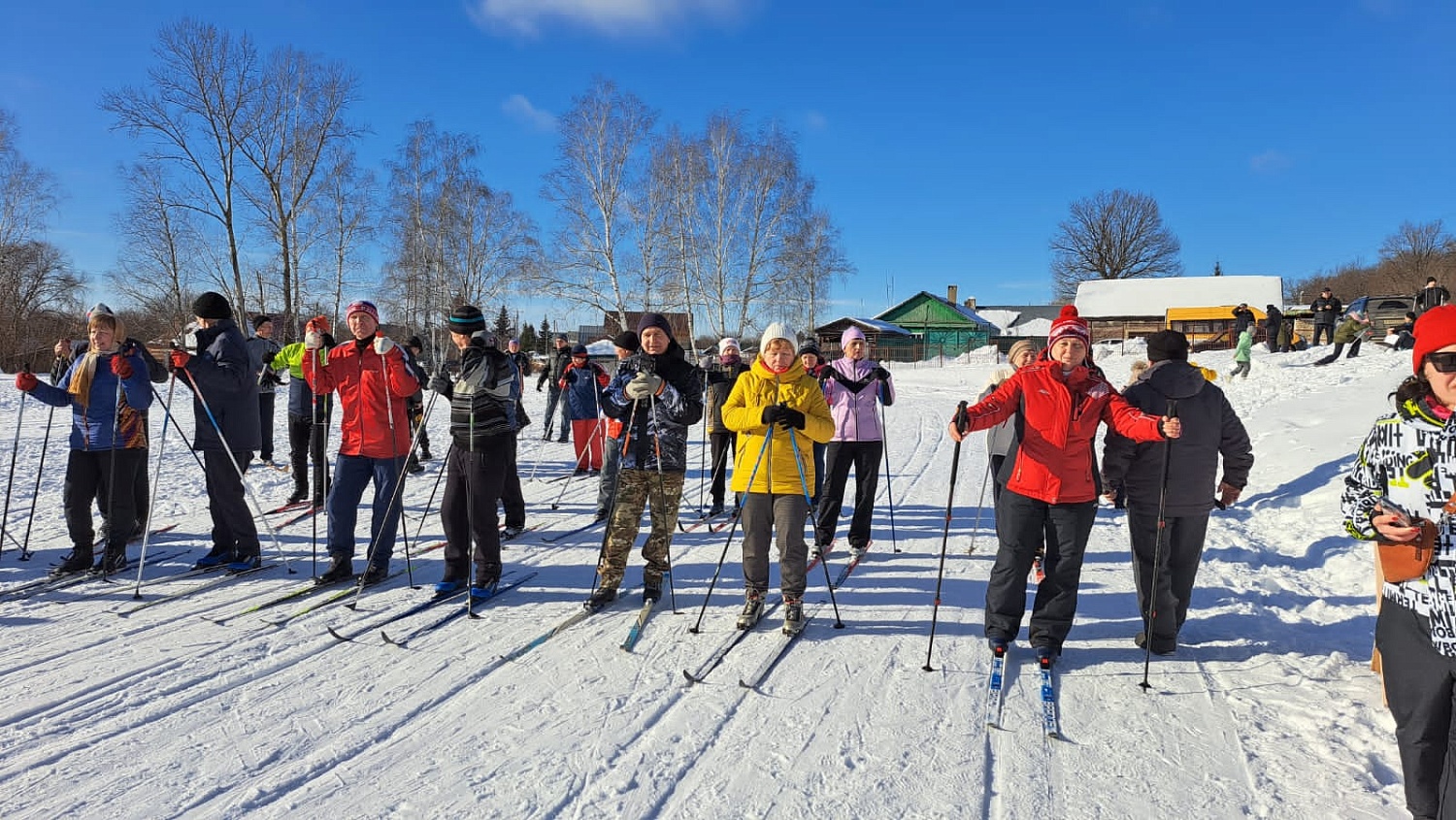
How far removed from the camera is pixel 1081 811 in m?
2.63

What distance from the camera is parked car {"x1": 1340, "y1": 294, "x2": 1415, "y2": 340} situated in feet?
70.2

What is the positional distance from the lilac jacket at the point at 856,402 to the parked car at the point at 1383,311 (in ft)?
72.2

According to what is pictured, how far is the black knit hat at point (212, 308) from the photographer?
5098mm

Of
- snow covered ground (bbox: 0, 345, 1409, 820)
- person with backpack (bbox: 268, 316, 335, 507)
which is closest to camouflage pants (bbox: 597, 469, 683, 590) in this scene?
snow covered ground (bbox: 0, 345, 1409, 820)

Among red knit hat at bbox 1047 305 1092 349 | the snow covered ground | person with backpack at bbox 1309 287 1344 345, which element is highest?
person with backpack at bbox 1309 287 1344 345

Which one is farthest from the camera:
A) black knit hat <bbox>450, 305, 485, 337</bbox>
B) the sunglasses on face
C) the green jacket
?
the green jacket

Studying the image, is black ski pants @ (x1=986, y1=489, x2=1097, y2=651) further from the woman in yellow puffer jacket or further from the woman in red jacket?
the woman in yellow puffer jacket

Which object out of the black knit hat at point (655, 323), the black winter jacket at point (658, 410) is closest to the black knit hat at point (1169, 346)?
the black winter jacket at point (658, 410)

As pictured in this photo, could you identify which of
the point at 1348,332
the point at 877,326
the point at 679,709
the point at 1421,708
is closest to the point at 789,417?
the point at 679,709

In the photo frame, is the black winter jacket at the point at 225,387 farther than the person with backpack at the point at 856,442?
No

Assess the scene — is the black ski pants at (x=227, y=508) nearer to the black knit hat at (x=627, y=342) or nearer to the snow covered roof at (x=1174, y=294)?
the black knit hat at (x=627, y=342)

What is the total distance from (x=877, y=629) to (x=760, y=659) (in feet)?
2.93

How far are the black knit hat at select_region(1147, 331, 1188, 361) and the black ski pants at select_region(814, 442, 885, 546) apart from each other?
242cm

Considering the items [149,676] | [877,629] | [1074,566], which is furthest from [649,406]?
[149,676]
